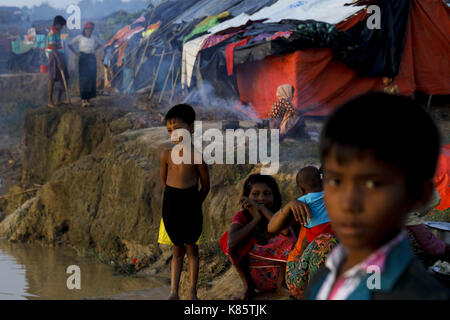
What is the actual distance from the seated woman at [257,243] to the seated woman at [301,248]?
0.50m

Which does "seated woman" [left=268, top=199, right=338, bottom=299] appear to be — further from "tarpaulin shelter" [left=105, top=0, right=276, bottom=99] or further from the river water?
"tarpaulin shelter" [left=105, top=0, right=276, bottom=99]

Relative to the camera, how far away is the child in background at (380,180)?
1.03m

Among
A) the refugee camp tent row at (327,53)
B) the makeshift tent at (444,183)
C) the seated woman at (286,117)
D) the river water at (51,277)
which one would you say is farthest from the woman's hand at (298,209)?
the refugee camp tent row at (327,53)

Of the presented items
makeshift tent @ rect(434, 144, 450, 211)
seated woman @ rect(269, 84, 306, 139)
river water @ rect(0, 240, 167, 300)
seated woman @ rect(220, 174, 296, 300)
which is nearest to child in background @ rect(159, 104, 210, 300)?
seated woman @ rect(220, 174, 296, 300)

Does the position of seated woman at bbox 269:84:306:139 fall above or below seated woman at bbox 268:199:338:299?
above

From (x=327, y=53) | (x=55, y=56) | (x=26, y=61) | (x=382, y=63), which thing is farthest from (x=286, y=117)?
(x=26, y=61)

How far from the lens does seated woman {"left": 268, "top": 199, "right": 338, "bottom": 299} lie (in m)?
2.49

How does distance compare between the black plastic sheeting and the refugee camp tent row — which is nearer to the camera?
the refugee camp tent row

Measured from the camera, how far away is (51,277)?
7.43m

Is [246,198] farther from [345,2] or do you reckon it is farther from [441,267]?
[345,2]

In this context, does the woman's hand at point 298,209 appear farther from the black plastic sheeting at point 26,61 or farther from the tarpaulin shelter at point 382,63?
the black plastic sheeting at point 26,61

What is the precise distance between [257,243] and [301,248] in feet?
2.28

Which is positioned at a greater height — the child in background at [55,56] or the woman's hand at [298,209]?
the child in background at [55,56]
